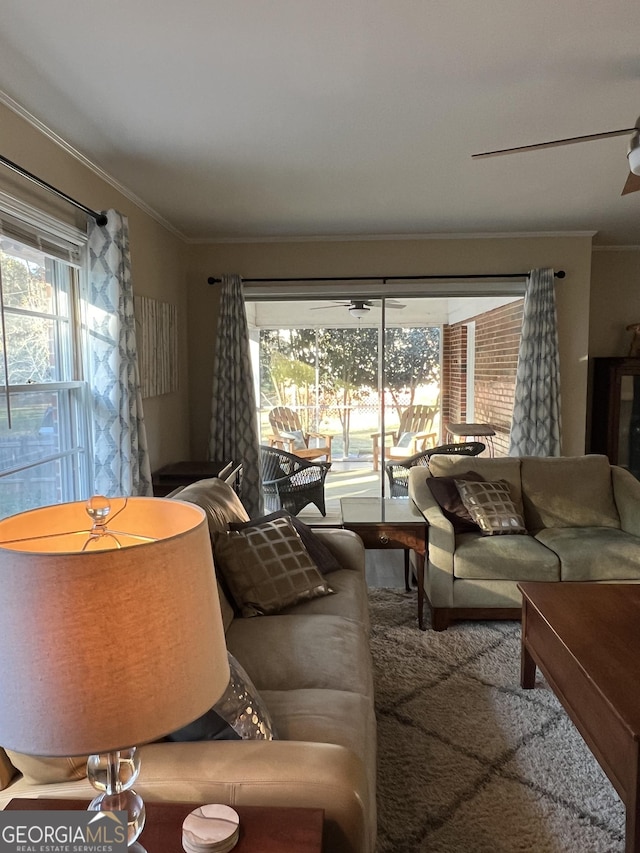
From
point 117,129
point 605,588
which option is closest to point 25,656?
point 605,588

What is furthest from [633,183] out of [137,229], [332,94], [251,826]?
[137,229]

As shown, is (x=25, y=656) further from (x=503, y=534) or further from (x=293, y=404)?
(x=293, y=404)

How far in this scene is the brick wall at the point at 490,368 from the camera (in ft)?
16.8

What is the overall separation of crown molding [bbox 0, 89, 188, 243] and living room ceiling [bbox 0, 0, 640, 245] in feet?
0.09

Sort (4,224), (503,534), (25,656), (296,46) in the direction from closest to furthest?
(25,656) < (296,46) < (4,224) < (503,534)

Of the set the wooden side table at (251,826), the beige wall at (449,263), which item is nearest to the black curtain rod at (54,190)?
the beige wall at (449,263)

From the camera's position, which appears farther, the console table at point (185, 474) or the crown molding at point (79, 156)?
the console table at point (185, 474)

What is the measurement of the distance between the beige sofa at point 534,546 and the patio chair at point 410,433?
170cm

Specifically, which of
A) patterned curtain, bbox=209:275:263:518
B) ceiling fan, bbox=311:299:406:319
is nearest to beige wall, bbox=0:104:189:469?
patterned curtain, bbox=209:275:263:518

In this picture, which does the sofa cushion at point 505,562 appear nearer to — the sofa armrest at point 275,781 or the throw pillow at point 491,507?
the throw pillow at point 491,507

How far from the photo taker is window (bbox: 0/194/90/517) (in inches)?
98.3

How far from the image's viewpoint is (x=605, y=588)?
2480 millimetres

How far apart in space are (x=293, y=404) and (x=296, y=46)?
355 centimetres

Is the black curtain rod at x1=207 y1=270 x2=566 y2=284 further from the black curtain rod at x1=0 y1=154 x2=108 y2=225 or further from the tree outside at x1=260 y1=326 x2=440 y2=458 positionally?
the black curtain rod at x1=0 y1=154 x2=108 y2=225
